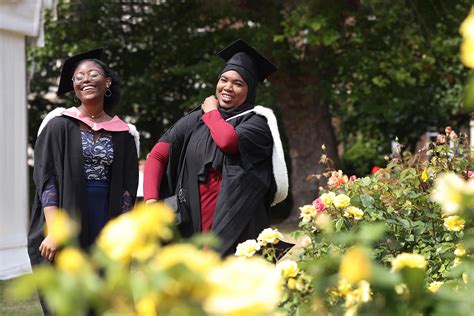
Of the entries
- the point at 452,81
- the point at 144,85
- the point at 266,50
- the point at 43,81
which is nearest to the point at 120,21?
the point at 144,85

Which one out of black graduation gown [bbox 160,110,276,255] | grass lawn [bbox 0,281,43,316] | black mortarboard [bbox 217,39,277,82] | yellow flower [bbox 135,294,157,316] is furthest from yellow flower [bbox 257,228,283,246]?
grass lawn [bbox 0,281,43,316]

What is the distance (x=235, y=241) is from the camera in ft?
14.6

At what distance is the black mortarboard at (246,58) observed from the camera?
15.5 ft

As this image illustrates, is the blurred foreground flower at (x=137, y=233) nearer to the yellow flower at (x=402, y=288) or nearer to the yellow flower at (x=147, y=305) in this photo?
the yellow flower at (x=147, y=305)

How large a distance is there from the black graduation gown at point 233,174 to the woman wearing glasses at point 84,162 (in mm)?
268

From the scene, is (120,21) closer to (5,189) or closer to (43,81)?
(43,81)

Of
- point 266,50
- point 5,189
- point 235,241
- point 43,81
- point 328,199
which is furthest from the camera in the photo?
point 43,81

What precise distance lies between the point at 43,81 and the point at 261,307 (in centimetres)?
1953

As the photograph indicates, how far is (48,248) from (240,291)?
3.36m

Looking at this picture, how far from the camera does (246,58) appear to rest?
476cm

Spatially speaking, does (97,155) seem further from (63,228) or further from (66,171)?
(63,228)

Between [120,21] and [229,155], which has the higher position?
[120,21]

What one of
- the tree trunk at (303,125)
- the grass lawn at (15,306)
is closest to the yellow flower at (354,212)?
the grass lawn at (15,306)

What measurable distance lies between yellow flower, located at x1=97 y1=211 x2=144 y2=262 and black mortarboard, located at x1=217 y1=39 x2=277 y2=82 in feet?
11.4
